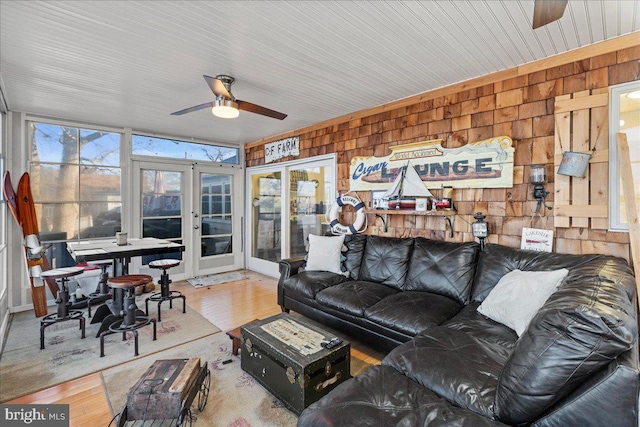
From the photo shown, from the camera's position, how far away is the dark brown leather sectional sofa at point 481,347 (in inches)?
38.6

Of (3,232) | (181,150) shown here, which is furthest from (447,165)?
(3,232)

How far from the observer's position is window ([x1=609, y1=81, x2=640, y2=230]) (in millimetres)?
2168

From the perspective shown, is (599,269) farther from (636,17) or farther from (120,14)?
(120,14)

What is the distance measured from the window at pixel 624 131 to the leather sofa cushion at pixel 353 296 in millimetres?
1786

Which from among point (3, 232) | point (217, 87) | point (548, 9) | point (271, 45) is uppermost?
point (271, 45)

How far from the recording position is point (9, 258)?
371 cm

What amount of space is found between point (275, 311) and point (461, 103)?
10.2ft

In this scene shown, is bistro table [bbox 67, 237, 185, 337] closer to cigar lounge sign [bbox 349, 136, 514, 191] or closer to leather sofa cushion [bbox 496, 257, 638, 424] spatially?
cigar lounge sign [bbox 349, 136, 514, 191]

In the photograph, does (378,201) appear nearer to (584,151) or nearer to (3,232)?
(584,151)

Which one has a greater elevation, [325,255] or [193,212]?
[193,212]

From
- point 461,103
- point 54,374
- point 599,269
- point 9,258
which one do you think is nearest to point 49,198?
point 9,258

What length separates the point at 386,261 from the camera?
3211mm

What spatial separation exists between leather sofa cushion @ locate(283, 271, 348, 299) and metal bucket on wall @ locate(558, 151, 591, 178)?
219cm

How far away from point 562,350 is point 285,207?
4410mm
